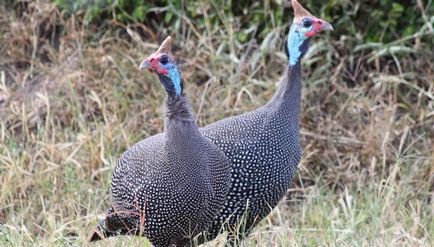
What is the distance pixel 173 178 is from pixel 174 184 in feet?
0.07

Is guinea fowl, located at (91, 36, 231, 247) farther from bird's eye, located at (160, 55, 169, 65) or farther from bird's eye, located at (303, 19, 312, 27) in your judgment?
bird's eye, located at (303, 19, 312, 27)

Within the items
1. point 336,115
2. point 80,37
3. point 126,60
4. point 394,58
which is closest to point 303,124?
point 336,115

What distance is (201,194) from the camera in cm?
393

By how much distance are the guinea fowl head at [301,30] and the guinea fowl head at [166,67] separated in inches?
25.6

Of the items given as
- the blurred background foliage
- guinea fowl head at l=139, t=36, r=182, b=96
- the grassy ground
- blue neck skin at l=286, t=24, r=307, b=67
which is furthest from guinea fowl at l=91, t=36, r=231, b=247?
the blurred background foliage

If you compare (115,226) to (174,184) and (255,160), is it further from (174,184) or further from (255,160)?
(255,160)

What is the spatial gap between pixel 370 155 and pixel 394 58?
1.82ft

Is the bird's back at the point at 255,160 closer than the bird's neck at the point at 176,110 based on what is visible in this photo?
No

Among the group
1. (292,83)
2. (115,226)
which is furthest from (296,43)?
(115,226)

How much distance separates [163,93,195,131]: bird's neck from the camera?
12.8ft

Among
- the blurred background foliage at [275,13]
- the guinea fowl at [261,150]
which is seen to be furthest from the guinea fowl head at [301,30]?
the blurred background foliage at [275,13]

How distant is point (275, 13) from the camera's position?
5746mm

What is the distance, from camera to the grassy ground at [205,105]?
506 centimetres

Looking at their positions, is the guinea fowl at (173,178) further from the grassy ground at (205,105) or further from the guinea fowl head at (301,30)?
the grassy ground at (205,105)
